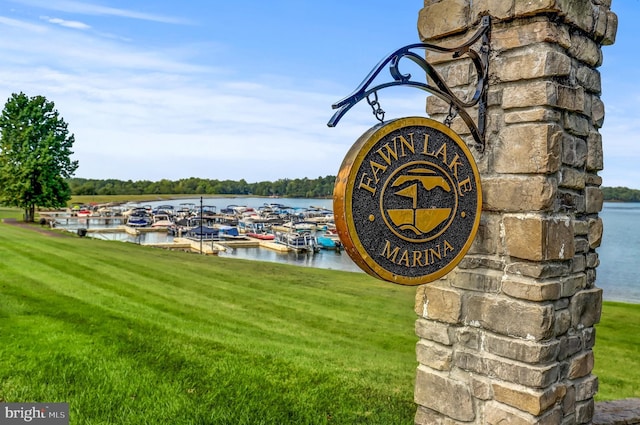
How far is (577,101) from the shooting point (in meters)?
3.31

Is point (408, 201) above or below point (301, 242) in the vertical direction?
above

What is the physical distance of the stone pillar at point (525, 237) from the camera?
3107 mm

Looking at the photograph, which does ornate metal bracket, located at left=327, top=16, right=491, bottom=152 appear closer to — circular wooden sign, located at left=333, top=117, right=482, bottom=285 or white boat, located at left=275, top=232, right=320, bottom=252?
circular wooden sign, located at left=333, top=117, right=482, bottom=285

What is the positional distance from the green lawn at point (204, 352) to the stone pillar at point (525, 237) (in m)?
1.45

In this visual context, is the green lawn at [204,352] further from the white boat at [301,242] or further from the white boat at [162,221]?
the white boat at [162,221]

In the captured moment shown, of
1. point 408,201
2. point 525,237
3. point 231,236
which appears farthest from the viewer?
point 231,236

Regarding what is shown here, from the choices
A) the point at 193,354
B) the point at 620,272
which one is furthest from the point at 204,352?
the point at 620,272

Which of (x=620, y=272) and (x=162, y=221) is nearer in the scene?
(x=620, y=272)

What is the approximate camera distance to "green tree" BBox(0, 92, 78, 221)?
33500 mm

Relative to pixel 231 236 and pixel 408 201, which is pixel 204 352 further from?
pixel 231 236

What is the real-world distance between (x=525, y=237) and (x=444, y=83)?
1.10 meters

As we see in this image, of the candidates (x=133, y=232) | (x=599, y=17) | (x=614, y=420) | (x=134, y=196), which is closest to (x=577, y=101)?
(x=599, y=17)

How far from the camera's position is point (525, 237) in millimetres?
3131

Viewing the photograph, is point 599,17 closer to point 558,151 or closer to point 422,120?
point 558,151
